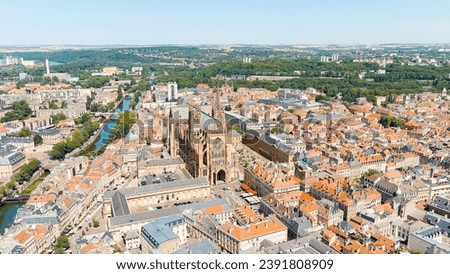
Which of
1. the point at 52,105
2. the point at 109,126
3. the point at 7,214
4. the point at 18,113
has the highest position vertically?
the point at 52,105

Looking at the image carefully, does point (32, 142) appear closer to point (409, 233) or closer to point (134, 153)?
point (134, 153)

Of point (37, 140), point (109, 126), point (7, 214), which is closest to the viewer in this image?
point (7, 214)

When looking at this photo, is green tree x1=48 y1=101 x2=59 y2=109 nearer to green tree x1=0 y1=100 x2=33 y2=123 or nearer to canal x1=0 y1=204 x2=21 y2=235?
green tree x1=0 y1=100 x2=33 y2=123

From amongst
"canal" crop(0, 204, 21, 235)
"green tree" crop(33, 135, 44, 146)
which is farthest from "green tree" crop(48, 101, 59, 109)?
"canal" crop(0, 204, 21, 235)

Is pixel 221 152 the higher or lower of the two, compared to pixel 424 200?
higher

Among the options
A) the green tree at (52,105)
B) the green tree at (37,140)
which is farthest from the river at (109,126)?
the green tree at (52,105)

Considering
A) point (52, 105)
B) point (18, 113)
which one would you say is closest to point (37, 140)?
point (18, 113)

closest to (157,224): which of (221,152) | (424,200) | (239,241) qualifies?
(239,241)

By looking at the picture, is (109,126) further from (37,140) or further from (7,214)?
(7,214)
